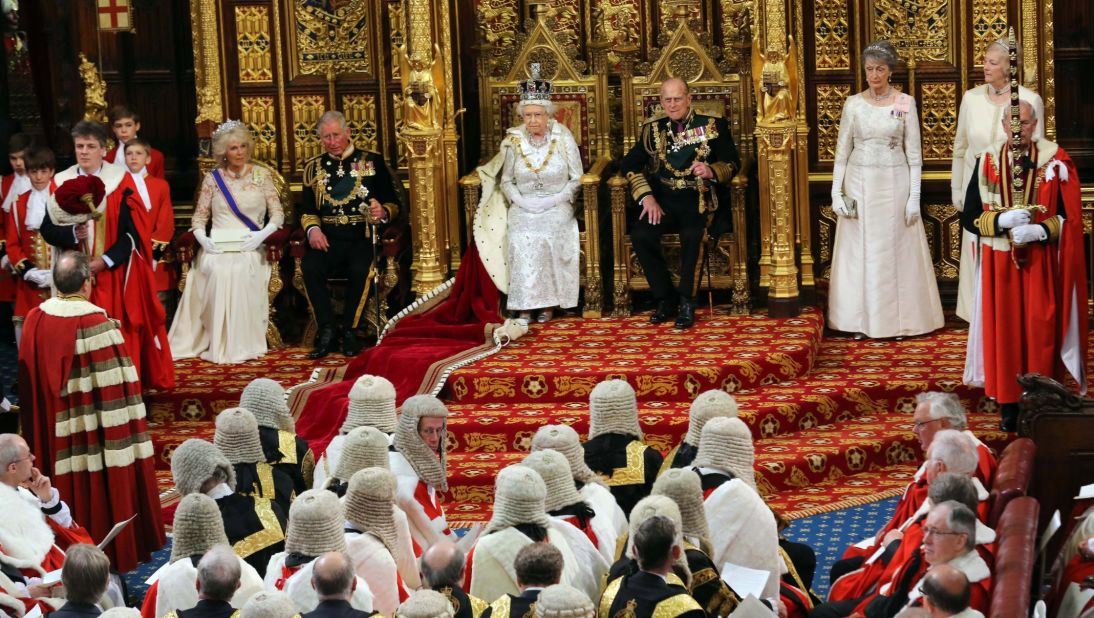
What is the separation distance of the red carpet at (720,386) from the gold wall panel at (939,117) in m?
1.35

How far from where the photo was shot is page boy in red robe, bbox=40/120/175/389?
11.4 metres

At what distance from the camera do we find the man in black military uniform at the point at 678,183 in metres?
12.3

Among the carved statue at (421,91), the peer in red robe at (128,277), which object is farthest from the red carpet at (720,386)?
the carved statue at (421,91)

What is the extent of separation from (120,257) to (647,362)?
10.5 ft

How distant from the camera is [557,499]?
23.6 feet

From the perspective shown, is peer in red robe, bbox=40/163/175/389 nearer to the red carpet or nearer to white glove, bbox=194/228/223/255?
the red carpet

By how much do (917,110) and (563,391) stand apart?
324cm

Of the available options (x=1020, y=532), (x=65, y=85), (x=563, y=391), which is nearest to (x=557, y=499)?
(x=1020, y=532)

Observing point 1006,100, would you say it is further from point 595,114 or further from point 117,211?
point 117,211

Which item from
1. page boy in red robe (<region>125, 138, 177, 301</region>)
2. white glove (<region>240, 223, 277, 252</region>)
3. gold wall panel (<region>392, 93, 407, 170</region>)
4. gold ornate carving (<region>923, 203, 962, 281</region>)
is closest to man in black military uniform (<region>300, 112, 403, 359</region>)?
white glove (<region>240, 223, 277, 252</region>)

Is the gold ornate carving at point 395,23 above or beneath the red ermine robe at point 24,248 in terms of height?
above

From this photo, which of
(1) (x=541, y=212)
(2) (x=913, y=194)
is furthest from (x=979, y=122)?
(1) (x=541, y=212)

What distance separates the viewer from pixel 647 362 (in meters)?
11.4

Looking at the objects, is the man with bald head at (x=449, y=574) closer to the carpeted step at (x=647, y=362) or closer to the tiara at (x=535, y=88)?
the carpeted step at (x=647, y=362)
